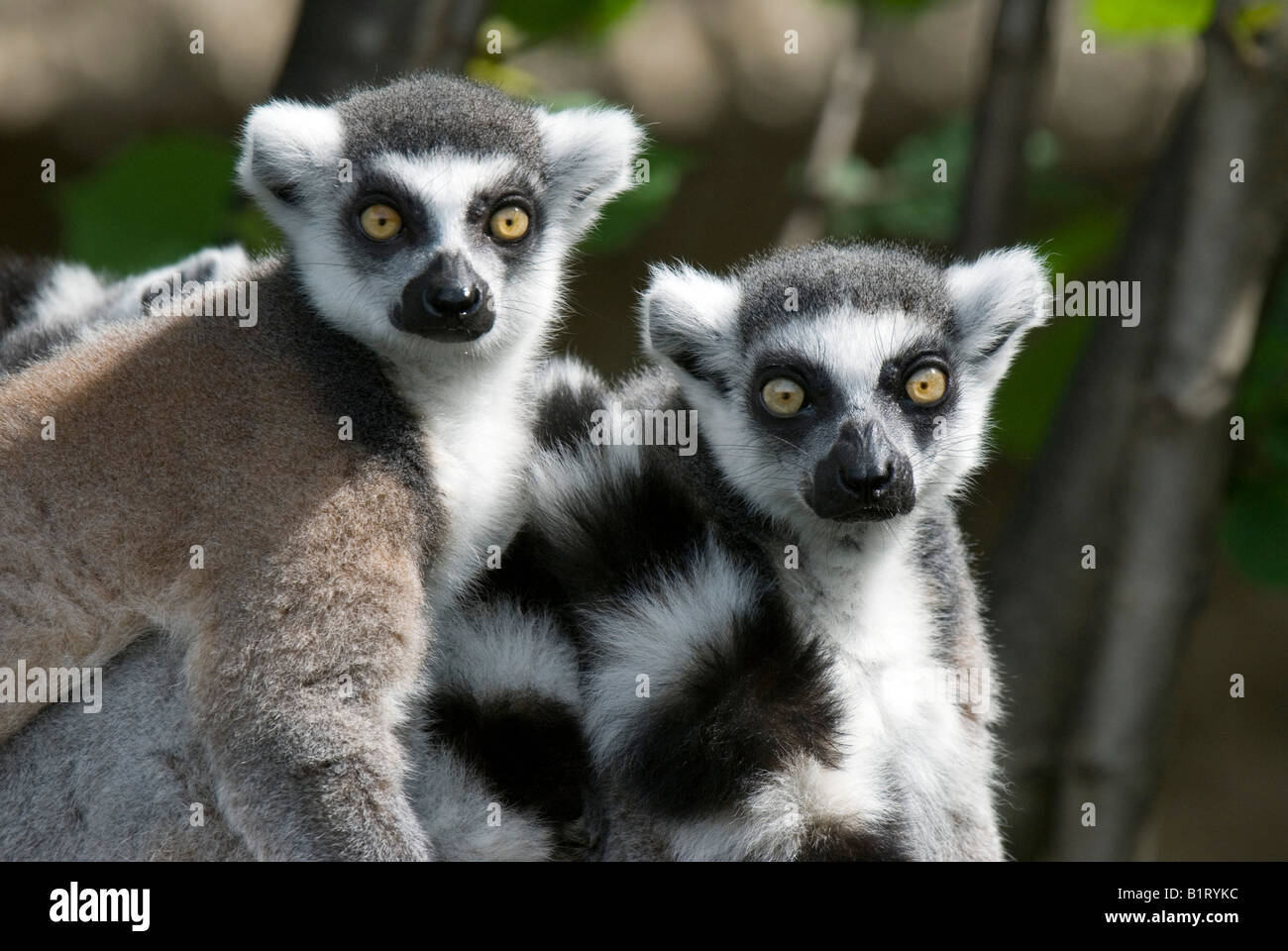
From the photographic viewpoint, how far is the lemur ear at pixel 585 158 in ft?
10.2

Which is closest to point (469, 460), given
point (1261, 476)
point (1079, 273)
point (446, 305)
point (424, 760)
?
point (446, 305)

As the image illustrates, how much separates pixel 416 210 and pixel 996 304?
1.29 m

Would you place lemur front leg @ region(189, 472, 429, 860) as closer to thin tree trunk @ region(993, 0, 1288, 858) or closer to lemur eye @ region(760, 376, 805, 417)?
lemur eye @ region(760, 376, 805, 417)

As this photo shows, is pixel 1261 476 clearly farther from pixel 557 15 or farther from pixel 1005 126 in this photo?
pixel 557 15

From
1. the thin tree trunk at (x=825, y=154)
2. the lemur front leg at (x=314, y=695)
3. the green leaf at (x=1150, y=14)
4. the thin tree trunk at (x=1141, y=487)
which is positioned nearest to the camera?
the lemur front leg at (x=314, y=695)

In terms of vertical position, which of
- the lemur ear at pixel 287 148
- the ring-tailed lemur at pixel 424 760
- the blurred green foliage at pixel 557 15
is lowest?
the ring-tailed lemur at pixel 424 760

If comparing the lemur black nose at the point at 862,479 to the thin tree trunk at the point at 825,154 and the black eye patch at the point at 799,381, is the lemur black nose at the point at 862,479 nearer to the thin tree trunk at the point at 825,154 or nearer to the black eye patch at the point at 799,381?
the black eye patch at the point at 799,381

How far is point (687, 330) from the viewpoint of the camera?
3.11 meters

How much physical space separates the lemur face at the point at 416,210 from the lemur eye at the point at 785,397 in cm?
51

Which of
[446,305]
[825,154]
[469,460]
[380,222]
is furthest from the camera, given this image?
[825,154]

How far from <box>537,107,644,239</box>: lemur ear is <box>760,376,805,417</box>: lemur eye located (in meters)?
0.59

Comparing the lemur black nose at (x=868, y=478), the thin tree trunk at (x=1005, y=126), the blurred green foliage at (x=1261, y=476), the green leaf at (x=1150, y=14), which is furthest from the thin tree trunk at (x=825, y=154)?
the lemur black nose at (x=868, y=478)

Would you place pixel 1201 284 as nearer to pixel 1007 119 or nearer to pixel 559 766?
pixel 1007 119

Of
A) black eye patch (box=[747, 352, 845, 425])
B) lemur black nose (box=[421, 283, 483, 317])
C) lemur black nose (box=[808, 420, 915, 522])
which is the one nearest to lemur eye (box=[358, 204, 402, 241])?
lemur black nose (box=[421, 283, 483, 317])
